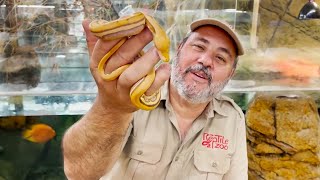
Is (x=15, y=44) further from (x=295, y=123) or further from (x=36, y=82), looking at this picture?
(x=295, y=123)

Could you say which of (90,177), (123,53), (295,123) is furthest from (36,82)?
(123,53)

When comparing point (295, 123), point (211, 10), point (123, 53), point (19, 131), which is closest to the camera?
point (123, 53)

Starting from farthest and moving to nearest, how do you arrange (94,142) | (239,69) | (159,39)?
1. (239,69)
2. (94,142)
3. (159,39)

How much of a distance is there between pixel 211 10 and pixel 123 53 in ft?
6.32

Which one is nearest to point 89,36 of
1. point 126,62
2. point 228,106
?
point 126,62

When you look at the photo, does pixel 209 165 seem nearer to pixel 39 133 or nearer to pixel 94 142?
pixel 94 142

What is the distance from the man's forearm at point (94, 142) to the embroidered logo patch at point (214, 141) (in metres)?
0.42

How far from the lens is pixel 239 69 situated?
2641 mm

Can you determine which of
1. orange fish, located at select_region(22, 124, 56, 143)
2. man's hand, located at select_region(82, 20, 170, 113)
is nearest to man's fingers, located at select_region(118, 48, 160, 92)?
man's hand, located at select_region(82, 20, 170, 113)

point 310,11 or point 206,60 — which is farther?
point 310,11

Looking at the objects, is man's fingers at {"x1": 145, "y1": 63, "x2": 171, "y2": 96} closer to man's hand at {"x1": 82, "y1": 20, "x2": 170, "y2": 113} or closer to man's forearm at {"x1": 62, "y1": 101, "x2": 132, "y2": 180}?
man's hand at {"x1": 82, "y1": 20, "x2": 170, "y2": 113}

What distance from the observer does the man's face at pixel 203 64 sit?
1.44 meters

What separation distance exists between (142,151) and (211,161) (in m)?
0.26

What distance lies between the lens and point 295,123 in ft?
7.68
